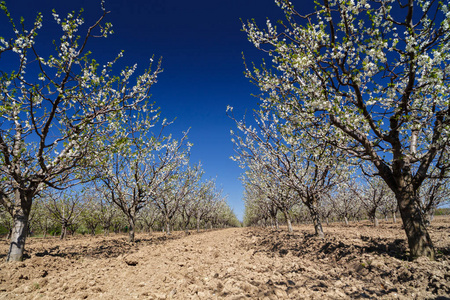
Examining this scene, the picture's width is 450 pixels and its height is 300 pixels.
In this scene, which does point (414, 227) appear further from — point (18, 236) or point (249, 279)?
point (18, 236)

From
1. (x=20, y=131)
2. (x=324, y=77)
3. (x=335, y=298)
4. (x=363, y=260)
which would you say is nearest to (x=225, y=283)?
(x=335, y=298)

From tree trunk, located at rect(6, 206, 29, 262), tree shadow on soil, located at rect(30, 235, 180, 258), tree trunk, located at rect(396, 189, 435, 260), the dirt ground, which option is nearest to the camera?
the dirt ground

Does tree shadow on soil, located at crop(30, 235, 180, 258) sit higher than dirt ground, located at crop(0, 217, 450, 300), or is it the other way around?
dirt ground, located at crop(0, 217, 450, 300)

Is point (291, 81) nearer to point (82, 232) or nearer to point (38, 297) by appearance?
point (38, 297)

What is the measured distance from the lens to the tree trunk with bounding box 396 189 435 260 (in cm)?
540

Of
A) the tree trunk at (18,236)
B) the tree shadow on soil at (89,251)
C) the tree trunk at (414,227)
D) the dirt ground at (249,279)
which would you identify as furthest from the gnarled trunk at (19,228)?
the tree trunk at (414,227)

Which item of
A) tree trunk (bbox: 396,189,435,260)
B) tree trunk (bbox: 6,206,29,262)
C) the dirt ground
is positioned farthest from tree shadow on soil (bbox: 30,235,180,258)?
tree trunk (bbox: 396,189,435,260)

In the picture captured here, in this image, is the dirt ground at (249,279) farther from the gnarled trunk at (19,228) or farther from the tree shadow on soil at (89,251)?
the tree shadow on soil at (89,251)

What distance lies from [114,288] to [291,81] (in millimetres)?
8254

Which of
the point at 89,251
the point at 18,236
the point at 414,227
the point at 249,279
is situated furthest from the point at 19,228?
the point at 414,227

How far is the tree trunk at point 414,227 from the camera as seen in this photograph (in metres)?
5.40

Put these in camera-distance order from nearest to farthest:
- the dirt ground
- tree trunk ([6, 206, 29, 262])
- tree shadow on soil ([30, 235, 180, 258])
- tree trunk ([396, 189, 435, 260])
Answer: the dirt ground, tree trunk ([396, 189, 435, 260]), tree trunk ([6, 206, 29, 262]), tree shadow on soil ([30, 235, 180, 258])

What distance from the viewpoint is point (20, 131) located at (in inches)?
278

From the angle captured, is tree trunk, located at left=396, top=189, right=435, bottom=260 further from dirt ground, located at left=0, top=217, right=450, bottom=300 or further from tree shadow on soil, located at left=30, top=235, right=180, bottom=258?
tree shadow on soil, located at left=30, top=235, right=180, bottom=258
